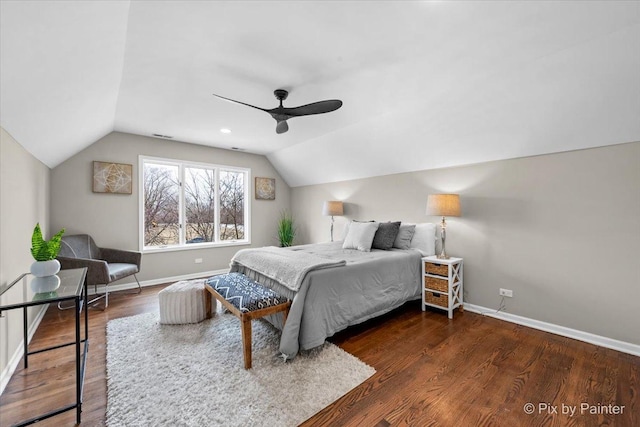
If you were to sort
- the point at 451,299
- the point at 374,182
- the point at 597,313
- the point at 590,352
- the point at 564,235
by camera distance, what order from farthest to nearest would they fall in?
the point at 374,182, the point at 451,299, the point at 564,235, the point at 597,313, the point at 590,352

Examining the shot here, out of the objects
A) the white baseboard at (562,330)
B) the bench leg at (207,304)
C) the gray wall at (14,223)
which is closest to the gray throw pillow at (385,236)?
the white baseboard at (562,330)

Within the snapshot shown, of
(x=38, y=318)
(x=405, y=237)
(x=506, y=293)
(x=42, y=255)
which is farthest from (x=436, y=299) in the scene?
(x=38, y=318)

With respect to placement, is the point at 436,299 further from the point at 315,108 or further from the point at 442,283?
the point at 315,108

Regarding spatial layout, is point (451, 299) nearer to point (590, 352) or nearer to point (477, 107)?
point (590, 352)

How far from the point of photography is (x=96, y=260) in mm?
3367

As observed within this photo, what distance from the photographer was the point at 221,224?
214 inches

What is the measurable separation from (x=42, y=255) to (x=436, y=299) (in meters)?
3.78

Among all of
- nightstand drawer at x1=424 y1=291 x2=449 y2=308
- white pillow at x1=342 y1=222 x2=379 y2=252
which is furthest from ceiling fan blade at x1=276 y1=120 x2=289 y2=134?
nightstand drawer at x1=424 y1=291 x2=449 y2=308

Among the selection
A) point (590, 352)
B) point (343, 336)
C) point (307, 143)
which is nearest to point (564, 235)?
point (590, 352)

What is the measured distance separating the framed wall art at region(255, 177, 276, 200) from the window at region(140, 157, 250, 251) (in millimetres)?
242

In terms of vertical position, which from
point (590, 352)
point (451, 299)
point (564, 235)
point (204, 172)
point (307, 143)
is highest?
point (307, 143)

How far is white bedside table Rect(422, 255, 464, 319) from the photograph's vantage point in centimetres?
318

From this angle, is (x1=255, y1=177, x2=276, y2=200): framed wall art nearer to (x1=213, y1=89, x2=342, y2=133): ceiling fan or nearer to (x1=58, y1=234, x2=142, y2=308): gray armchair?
(x1=58, y1=234, x2=142, y2=308): gray armchair

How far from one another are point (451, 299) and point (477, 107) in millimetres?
2154
